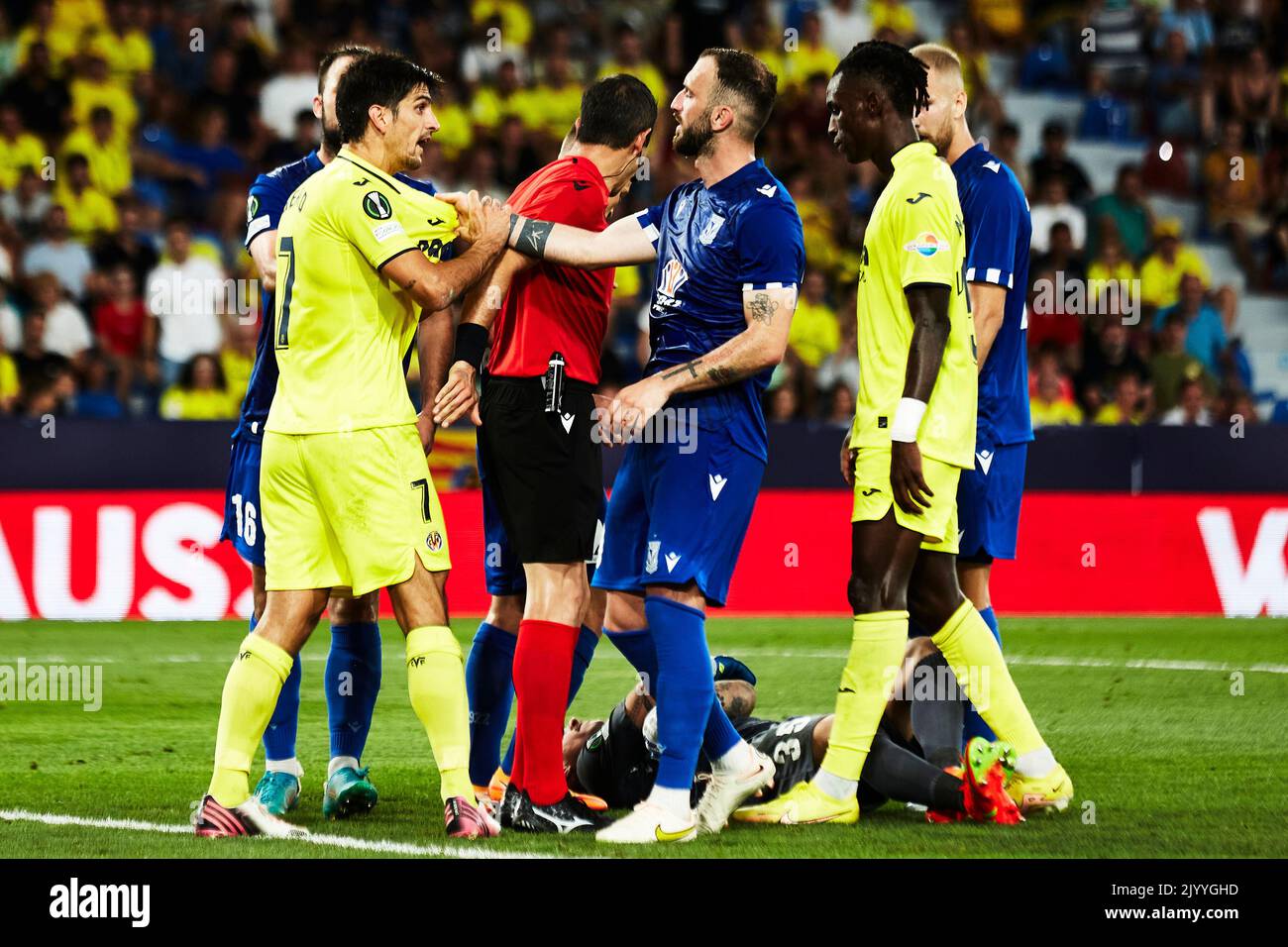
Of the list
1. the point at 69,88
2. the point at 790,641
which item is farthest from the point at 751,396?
the point at 69,88

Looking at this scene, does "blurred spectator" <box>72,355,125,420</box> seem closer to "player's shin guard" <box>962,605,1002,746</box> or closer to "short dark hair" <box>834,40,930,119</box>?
"player's shin guard" <box>962,605,1002,746</box>

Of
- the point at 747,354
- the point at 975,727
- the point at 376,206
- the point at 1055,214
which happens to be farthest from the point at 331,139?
the point at 1055,214

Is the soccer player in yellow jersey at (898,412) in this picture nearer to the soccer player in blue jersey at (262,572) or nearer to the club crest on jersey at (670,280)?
the club crest on jersey at (670,280)

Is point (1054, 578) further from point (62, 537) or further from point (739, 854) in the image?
point (739, 854)

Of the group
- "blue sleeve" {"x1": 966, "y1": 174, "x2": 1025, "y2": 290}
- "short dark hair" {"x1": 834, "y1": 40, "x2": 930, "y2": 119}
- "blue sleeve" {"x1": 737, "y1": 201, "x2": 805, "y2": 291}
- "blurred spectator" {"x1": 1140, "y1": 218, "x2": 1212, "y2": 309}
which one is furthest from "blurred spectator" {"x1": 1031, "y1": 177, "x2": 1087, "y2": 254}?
"blue sleeve" {"x1": 737, "y1": 201, "x2": 805, "y2": 291}

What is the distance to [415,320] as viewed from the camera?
19.7ft

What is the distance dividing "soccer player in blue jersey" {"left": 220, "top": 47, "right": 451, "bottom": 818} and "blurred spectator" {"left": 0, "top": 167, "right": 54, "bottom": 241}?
982 cm

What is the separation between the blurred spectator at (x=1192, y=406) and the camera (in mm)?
14992

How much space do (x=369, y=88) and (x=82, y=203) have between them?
1088 centimetres

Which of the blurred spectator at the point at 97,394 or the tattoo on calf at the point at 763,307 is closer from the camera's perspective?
the tattoo on calf at the point at 763,307

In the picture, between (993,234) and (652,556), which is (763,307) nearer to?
(652,556)

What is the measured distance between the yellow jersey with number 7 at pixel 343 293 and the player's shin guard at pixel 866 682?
160cm

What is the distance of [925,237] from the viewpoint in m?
5.80

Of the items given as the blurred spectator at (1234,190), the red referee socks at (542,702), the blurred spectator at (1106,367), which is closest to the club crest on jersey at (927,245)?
the red referee socks at (542,702)
